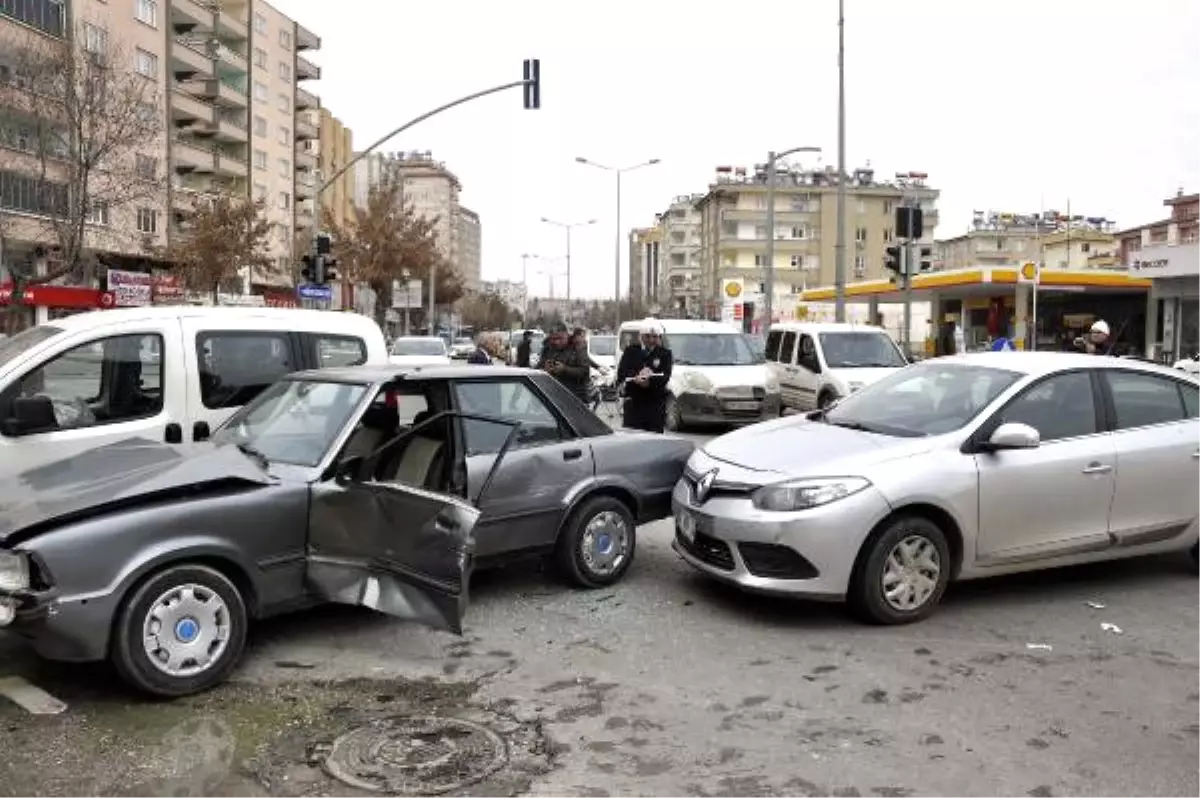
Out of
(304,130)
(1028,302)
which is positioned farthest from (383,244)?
(304,130)

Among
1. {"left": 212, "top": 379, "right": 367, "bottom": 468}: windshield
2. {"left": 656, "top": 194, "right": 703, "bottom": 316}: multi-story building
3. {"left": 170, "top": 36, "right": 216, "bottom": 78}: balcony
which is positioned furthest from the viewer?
{"left": 656, "top": 194, "right": 703, "bottom": 316}: multi-story building

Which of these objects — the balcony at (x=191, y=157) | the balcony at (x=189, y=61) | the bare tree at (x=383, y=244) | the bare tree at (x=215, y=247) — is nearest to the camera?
the bare tree at (x=215, y=247)

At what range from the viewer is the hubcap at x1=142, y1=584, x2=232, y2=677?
14.8 feet

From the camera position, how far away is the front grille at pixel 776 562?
18.4 ft

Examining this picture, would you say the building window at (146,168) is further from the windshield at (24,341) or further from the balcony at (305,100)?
the balcony at (305,100)

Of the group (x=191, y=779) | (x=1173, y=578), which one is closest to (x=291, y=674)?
(x=191, y=779)

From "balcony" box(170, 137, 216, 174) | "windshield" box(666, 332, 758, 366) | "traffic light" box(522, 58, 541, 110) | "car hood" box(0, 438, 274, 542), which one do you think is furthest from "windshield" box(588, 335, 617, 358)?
"balcony" box(170, 137, 216, 174)

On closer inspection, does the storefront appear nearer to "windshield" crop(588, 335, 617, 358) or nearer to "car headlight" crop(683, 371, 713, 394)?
"windshield" crop(588, 335, 617, 358)

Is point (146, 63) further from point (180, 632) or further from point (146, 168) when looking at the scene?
point (180, 632)

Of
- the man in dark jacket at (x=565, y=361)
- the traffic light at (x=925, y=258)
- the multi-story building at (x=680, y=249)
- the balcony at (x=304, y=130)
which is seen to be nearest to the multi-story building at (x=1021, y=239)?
the multi-story building at (x=680, y=249)

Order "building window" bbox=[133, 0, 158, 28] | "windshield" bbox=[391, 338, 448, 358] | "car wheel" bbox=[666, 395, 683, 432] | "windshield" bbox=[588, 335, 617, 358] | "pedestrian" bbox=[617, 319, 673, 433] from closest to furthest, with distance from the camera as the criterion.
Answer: "pedestrian" bbox=[617, 319, 673, 433]
"car wheel" bbox=[666, 395, 683, 432]
"windshield" bbox=[588, 335, 617, 358]
"windshield" bbox=[391, 338, 448, 358]
"building window" bbox=[133, 0, 158, 28]

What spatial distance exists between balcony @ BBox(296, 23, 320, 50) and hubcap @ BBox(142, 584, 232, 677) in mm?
83359

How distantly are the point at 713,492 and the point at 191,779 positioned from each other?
126 inches

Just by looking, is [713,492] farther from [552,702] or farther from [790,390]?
[790,390]
